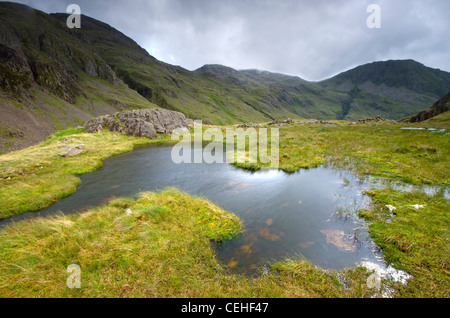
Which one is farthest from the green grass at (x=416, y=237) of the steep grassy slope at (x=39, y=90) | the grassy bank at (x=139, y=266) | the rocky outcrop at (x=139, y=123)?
the steep grassy slope at (x=39, y=90)

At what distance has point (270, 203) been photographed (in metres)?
15.2

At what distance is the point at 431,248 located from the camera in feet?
28.2

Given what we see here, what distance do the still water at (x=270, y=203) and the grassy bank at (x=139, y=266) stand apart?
105 centimetres

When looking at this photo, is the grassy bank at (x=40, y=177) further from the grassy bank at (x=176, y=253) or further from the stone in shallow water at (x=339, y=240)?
the stone in shallow water at (x=339, y=240)

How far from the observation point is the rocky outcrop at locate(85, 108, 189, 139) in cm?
5325

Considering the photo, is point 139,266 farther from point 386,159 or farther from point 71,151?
point 71,151

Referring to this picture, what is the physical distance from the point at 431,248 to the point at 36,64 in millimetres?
209269

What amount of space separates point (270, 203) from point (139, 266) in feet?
33.6

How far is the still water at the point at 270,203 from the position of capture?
A: 31.9 ft

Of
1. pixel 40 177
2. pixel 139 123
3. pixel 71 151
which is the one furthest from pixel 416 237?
pixel 139 123

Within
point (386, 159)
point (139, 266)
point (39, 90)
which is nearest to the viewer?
point (139, 266)

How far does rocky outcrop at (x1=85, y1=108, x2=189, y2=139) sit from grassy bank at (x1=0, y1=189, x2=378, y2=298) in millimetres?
45325
